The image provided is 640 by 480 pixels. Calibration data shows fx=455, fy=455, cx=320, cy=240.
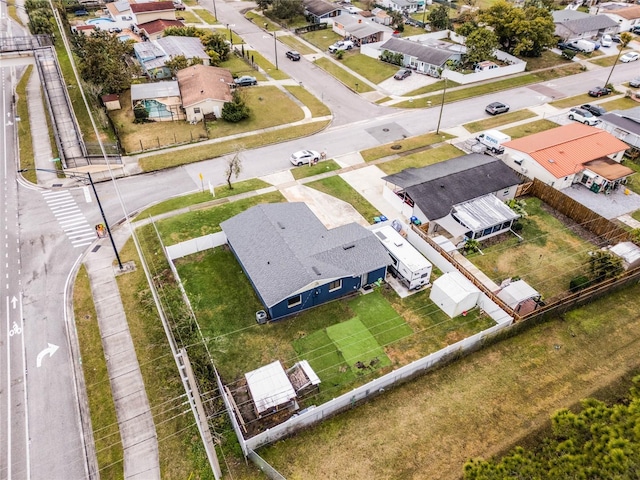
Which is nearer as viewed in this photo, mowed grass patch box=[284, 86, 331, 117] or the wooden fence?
the wooden fence

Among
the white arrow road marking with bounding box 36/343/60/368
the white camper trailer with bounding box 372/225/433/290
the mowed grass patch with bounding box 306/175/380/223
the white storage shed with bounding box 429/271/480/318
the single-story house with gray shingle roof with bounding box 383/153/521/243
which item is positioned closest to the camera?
the white arrow road marking with bounding box 36/343/60/368

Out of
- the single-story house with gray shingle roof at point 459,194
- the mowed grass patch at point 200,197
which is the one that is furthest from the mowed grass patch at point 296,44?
the single-story house with gray shingle roof at point 459,194

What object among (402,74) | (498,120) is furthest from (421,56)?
(498,120)

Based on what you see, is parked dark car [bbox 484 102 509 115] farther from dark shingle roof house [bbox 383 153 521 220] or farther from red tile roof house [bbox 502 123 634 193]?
dark shingle roof house [bbox 383 153 521 220]

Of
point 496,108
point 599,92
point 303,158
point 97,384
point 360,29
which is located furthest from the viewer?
point 360,29

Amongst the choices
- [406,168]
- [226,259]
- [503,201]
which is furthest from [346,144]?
[226,259]

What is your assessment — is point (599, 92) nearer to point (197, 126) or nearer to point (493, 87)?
point (493, 87)

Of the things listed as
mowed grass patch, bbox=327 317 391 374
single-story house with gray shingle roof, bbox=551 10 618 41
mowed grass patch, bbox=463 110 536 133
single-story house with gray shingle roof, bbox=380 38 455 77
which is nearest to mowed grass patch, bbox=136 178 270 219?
mowed grass patch, bbox=327 317 391 374
